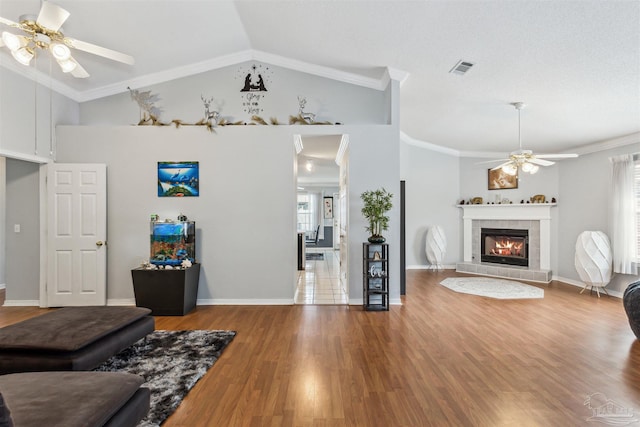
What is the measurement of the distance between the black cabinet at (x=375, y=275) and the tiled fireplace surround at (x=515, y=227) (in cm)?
368

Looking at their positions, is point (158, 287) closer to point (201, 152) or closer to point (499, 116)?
point (201, 152)

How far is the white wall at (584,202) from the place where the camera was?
5.79 metres

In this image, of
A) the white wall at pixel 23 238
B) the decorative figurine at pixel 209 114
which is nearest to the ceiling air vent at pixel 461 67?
the decorative figurine at pixel 209 114

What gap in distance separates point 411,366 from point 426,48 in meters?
3.51

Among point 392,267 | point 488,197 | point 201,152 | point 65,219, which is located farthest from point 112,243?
point 488,197

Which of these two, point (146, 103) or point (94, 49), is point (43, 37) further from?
point (146, 103)

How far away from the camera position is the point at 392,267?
15.7ft

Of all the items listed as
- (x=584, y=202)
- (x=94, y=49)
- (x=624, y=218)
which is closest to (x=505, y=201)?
(x=584, y=202)

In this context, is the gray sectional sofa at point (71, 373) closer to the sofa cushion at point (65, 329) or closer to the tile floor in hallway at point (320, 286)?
the sofa cushion at point (65, 329)

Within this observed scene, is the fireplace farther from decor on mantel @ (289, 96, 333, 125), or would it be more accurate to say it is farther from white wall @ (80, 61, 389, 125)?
decor on mantel @ (289, 96, 333, 125)

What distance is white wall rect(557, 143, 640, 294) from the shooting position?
5.79m

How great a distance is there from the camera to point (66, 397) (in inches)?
61.2

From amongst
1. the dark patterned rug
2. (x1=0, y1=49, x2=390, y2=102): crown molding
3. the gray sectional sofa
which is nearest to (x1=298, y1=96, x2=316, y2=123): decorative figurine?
(x1=0, y1=49, x2=390, y2=102): crown molding

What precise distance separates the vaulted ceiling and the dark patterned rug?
12.0ft
